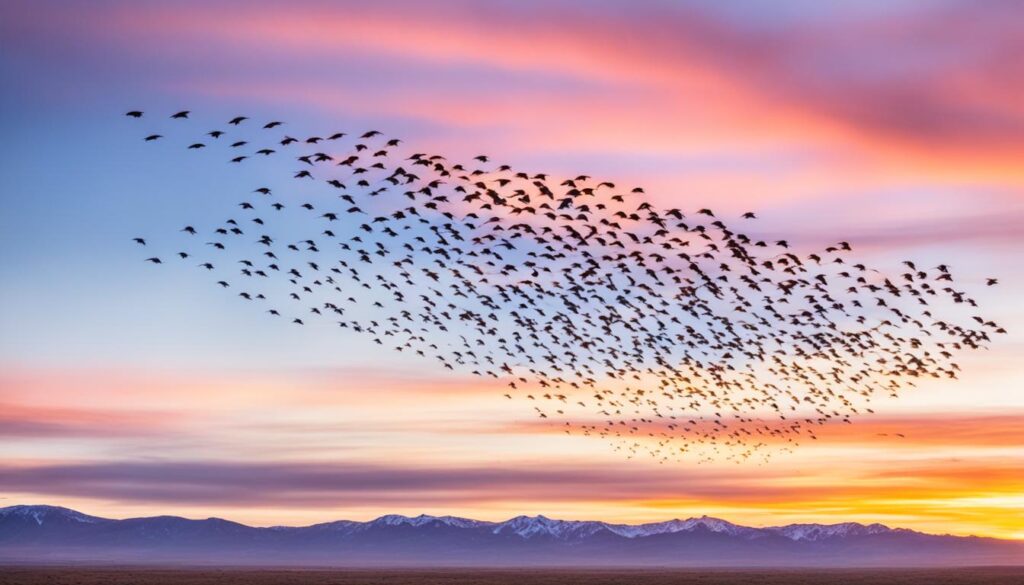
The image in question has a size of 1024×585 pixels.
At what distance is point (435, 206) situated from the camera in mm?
46656

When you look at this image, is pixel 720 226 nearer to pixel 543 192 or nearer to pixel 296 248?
pixel 543 192

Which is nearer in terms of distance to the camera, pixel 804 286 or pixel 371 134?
pixel 371 134

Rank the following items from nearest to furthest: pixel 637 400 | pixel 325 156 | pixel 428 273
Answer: pixel 325 156 → pixel 428 273 → pixel 637 400

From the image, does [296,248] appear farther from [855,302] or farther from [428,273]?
[855,302]

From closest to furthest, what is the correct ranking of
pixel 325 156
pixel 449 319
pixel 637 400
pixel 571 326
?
pixel 325 156 < pixel 449 319 < pixel 571 326 < pixel 637 400

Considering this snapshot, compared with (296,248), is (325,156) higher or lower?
higher

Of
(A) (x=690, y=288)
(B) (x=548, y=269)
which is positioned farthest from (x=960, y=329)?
(B) (x=548, y=269)

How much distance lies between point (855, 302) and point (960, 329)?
8.16m

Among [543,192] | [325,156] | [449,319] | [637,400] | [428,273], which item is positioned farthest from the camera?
[637,400]

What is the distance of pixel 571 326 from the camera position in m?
58.6

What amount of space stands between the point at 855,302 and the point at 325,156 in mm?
27693

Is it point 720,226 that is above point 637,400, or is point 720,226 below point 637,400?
above

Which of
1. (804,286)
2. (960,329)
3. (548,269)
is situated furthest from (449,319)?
(960,329)

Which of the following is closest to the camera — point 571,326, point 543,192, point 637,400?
point 543,192
